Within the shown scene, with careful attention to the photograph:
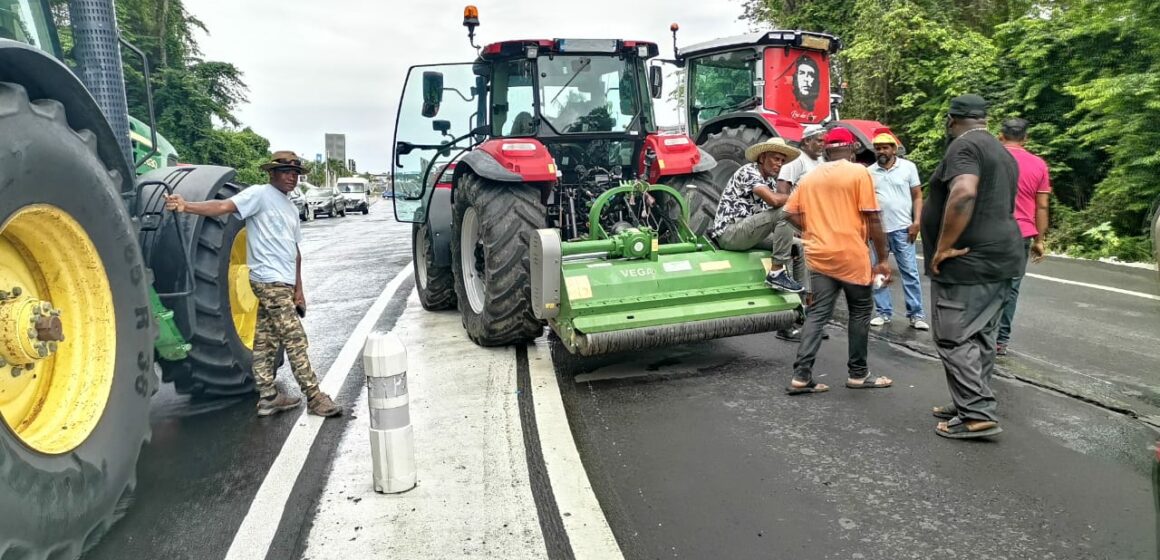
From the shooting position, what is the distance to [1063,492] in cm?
348

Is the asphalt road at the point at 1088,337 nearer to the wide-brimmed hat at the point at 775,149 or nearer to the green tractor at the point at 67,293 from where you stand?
the wide-brimmed hat at the point at 775,149

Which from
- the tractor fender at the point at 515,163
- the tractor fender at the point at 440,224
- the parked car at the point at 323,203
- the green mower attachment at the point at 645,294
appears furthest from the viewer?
the parked car at the point at 323,203

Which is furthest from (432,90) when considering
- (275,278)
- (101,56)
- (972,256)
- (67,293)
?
(972,256)

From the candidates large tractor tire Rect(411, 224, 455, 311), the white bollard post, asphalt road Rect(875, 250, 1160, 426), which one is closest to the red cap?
asphalt road Rect(875, 250, 1160, 426)

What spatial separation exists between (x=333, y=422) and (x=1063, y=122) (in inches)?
499

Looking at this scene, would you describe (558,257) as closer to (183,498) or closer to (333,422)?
(333,422)

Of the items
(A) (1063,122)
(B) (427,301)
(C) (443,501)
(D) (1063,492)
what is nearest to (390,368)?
(C) (443,501)

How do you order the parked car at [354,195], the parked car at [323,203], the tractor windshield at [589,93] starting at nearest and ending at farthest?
the tractor windshield at [589,93] < the parked car at [323,203] < the parked car at [354,195]

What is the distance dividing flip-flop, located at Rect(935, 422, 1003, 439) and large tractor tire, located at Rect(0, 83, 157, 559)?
155 inches

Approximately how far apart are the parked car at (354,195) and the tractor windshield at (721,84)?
2661 cm

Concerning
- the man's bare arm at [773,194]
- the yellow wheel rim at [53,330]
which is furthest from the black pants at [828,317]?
the yellow wheel rim at [53,330]

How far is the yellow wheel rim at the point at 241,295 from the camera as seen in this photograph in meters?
5.03

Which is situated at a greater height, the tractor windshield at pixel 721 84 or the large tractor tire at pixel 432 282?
the tractor windshield at pixel 721 84

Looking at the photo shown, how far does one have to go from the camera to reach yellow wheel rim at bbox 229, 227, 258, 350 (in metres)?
5.03
